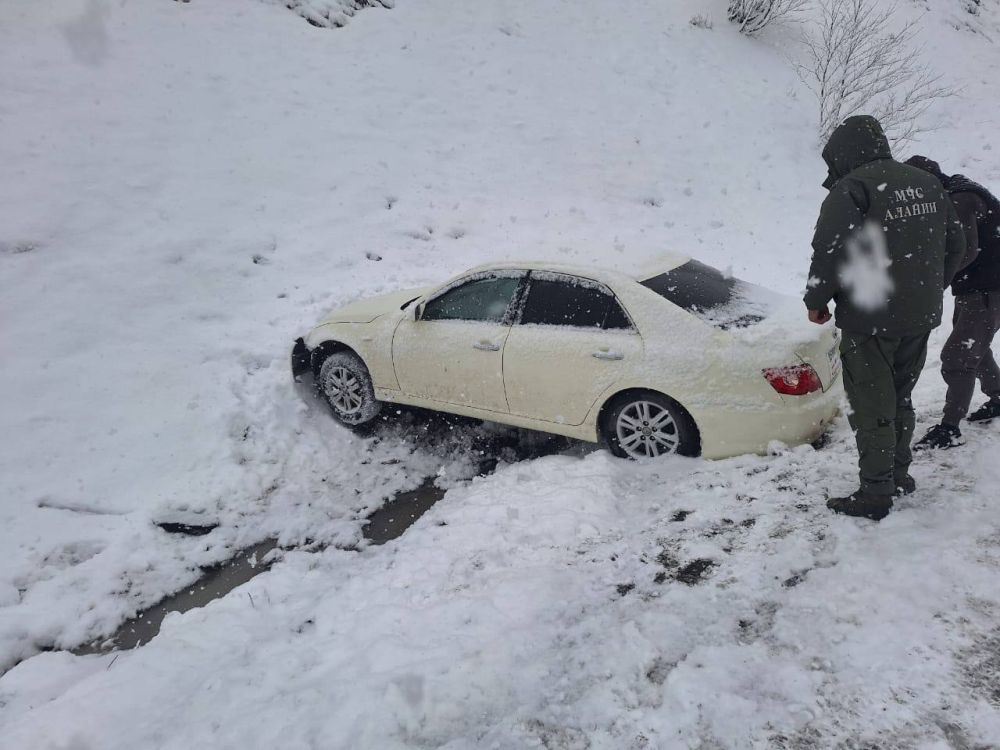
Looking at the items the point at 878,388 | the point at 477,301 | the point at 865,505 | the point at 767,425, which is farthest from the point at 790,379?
the point at 477,301

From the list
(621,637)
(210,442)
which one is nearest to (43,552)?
(210,442)

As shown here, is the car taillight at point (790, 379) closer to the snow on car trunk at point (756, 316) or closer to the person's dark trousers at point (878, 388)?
the snow on car trunk at point (756, 316)

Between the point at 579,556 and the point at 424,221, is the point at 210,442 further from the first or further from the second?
the point at 424,221

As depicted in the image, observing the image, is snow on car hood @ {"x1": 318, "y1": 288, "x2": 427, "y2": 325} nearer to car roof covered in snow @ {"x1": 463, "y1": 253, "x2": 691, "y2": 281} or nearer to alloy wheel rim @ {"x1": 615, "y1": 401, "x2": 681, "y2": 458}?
car roof covered in snow @ {"x1": 463, "y1": 253, "x2": 691, "y2": 281}

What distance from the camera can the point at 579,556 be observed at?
3623 millimetres

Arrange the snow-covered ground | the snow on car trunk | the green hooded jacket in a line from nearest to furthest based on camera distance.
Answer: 1. the snow-covered ground
2. the green hooded jacket
3. the snow on car trunk

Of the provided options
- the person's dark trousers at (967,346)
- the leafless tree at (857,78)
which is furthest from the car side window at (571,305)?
the leafless tree at (857,78)

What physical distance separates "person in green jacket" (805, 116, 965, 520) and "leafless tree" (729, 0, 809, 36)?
595 inches

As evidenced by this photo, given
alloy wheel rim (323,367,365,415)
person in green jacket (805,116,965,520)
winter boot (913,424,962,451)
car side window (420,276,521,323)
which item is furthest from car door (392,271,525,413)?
winter boot (913,424,962,451)

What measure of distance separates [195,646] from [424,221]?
758 centimetres

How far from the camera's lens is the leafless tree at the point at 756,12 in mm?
15469

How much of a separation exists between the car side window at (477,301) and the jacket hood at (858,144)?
2.40 m

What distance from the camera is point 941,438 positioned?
398 cm

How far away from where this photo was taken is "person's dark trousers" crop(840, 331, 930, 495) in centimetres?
321
